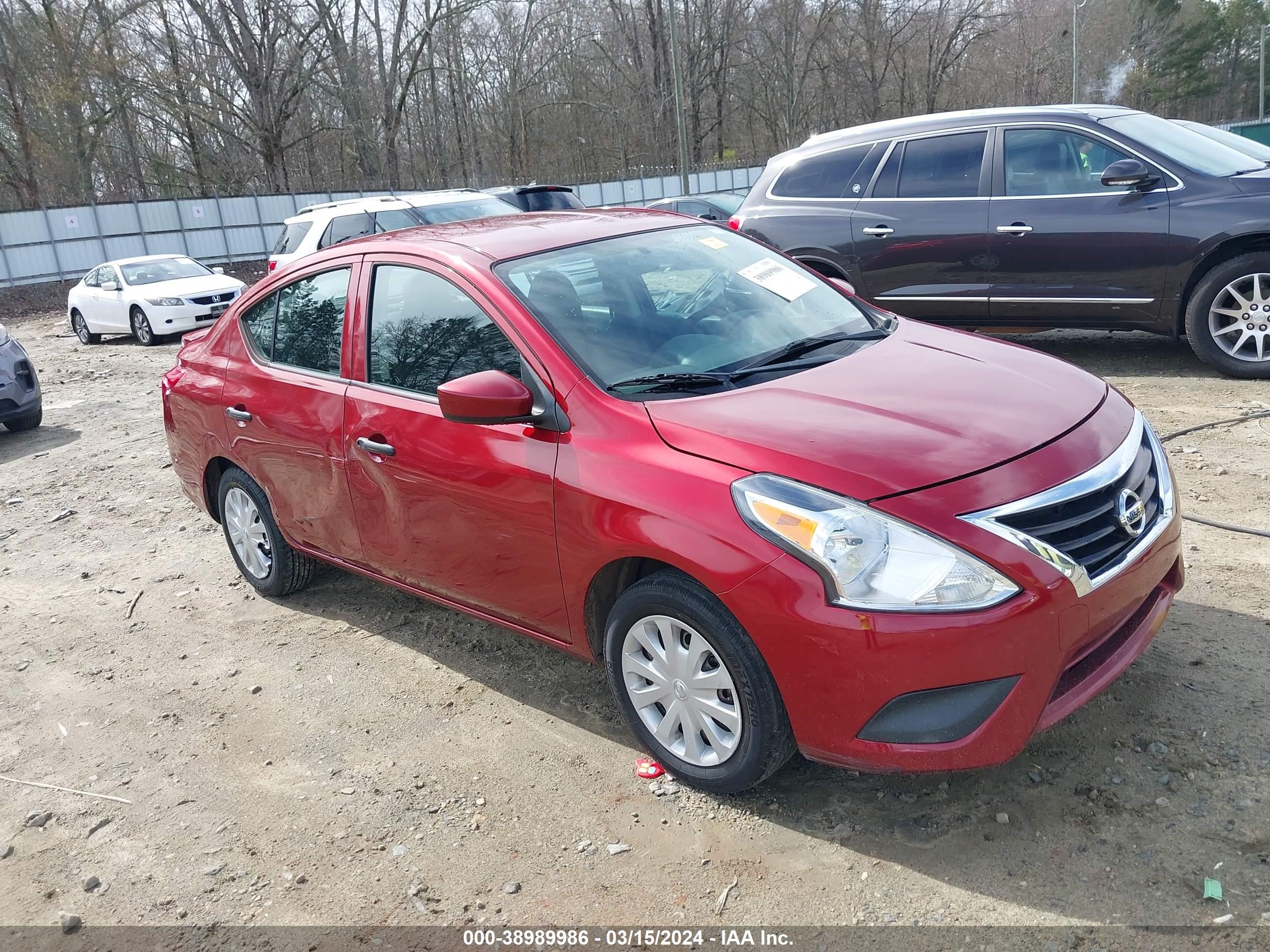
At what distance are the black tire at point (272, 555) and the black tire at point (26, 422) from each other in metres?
5.93

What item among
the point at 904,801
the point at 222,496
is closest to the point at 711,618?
the point at 904,801

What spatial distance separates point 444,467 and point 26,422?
27.0 ft

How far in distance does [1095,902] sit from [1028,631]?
69 centimetres

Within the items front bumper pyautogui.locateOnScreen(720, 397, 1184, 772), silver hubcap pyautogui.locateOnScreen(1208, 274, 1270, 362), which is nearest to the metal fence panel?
silver hubcap pyautogui.locateOnScreen(1208, 274, 1270, 362)

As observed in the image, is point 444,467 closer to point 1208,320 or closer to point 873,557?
point 873,557

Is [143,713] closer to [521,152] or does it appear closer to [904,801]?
[904,801]

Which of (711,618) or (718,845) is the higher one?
(711,618)

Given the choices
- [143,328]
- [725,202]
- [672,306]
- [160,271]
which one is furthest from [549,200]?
[672,306]

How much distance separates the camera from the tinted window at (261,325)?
4594 mm

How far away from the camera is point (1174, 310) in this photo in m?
6.82

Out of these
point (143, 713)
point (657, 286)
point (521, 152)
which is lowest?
point (143, 713)

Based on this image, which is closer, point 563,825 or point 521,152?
point 563,825

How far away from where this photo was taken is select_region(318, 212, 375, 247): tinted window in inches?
480

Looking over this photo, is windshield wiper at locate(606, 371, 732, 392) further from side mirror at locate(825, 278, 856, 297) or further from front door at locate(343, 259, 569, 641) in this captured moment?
side mirror at locate(825, 278, 856, 297)
